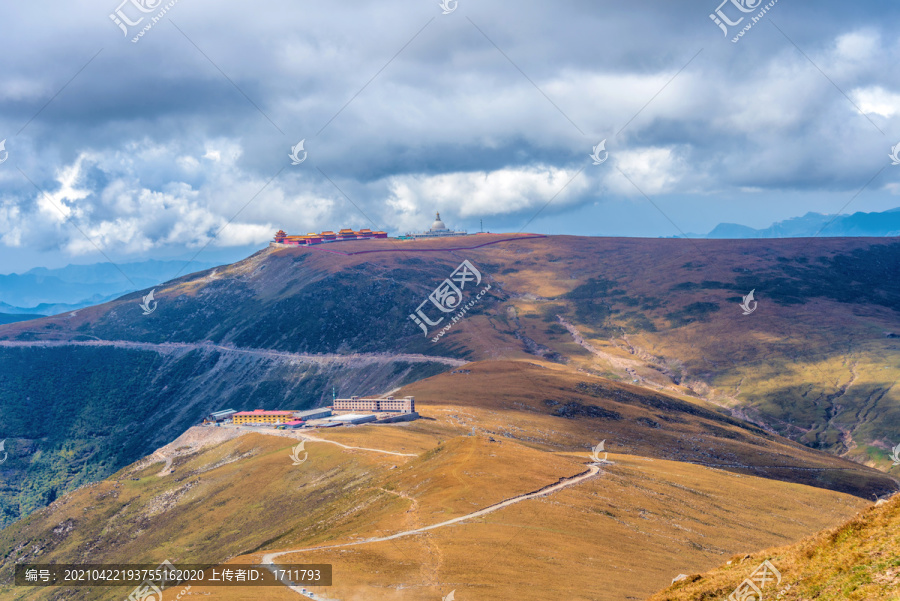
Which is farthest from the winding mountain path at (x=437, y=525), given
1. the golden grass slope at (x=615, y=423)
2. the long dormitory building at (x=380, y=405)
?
the long dormitory building at (x=380, y=405)

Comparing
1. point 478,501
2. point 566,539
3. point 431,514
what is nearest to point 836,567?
point 566,539

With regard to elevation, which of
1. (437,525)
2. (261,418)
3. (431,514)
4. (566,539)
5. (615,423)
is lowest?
(566,539)

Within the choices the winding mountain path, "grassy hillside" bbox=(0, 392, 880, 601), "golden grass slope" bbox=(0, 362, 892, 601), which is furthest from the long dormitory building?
the winding mountain path

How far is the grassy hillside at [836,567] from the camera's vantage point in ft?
87.1

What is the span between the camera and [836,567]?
28594mm

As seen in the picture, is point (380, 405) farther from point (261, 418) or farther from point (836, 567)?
point (836, 567)

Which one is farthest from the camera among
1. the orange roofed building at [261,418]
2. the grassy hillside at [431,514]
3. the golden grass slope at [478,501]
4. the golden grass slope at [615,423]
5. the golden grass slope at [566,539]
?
the orange roofed building at [261,418]

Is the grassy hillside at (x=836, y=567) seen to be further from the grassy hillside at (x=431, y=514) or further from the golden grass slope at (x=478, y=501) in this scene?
the grassy hillside at (x=431, y=514)

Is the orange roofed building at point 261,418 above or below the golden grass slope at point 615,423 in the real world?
above

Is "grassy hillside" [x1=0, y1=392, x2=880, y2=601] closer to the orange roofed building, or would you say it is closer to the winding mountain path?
the winding mountain path

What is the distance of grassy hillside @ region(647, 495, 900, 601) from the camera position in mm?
26562

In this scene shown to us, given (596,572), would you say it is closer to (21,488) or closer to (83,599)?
(83,599)

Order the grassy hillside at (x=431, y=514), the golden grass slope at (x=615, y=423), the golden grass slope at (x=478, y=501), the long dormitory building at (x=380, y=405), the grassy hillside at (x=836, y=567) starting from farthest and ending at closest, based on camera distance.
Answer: the long dormitory building at (x=380, y=405)
the golden grass slope at (x=615, y=423)
the golden grass slope at (x=478, y=501)
the grassy hillside at (x=431, y=514)
the grassy hillside at (x=836, y=567)

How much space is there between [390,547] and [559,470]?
30.1 metres
